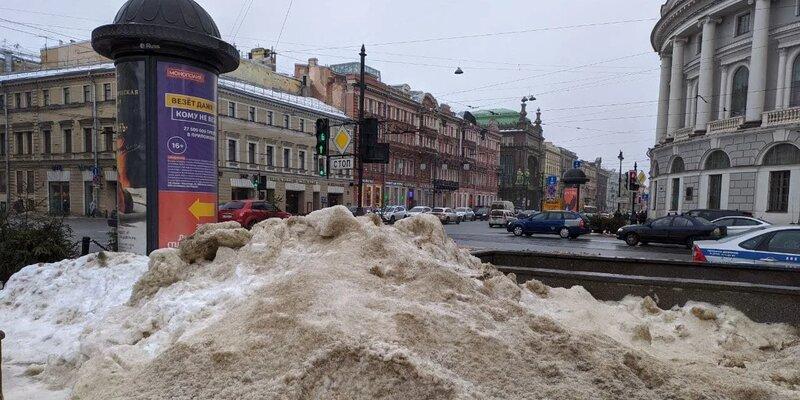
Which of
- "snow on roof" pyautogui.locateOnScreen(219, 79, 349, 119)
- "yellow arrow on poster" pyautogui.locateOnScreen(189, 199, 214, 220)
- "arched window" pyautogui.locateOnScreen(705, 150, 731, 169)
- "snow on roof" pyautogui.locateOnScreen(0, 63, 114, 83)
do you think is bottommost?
"yellow arrow on poster" pyautogui.locateOnScreen(189, 199, 214, 220)

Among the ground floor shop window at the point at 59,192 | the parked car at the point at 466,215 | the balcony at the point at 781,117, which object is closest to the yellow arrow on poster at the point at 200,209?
the balcony at the point at 781,117

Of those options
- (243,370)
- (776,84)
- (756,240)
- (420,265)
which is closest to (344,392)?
(243,370)

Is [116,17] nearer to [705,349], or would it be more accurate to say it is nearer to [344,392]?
[344,392]

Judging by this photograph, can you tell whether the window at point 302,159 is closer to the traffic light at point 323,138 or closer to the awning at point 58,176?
the awning at point 58,176

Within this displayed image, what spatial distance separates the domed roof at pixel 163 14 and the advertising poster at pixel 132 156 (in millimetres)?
675

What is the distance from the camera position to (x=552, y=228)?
2369cm

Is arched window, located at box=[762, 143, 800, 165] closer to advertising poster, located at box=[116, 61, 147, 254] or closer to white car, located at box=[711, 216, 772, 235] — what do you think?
white car, located at box=[711, 216, 772, 235]

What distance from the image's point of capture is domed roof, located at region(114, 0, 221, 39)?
727 centimetres

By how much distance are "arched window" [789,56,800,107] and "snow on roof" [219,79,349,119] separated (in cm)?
3308

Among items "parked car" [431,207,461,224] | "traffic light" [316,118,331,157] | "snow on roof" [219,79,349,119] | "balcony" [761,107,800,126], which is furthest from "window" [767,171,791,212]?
"snow on roof" [219,79,349,119]

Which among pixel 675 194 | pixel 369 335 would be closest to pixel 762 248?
pixel 369 335

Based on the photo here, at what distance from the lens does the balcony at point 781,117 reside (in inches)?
930

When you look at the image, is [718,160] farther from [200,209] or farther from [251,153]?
[251,153]

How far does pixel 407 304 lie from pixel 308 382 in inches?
40.7
